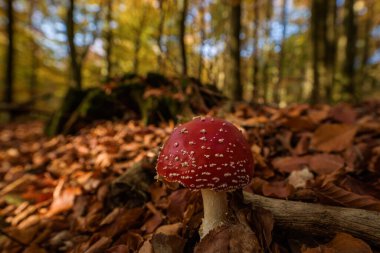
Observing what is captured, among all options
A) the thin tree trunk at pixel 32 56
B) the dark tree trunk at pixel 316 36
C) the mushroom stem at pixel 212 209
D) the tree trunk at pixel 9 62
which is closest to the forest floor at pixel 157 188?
the mushroom stem at pixel 212 209

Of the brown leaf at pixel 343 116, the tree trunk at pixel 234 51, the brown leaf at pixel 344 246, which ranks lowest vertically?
the brown leaf at pixel 344 246

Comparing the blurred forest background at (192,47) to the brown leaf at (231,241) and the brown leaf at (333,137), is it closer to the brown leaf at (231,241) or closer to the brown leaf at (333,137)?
the brown leaf at (333,137)

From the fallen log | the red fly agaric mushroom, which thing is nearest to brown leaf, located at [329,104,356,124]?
the fallen log

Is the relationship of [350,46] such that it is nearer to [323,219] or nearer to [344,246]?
[323,219]

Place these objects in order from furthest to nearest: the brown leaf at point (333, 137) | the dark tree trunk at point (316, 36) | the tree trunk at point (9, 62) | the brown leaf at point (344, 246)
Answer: the tree trunk at point (9, 62), the dark tree trunk at point (316, 36), the brown leaf at point (333, 137), the brown leaf at point (344, 246)

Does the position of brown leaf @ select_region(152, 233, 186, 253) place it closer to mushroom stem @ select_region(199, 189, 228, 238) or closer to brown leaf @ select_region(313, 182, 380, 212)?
mushroom stem @ select_region(199, 189, 228, 238)

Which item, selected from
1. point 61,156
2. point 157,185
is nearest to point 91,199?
point 157,185

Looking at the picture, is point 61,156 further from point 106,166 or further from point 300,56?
point 300,56
